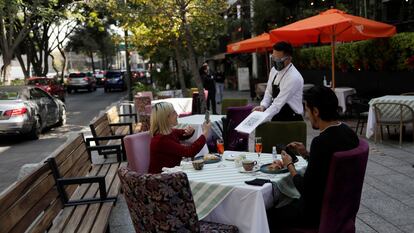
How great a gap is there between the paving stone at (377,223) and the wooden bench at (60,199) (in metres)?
2.67

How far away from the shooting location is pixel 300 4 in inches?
811

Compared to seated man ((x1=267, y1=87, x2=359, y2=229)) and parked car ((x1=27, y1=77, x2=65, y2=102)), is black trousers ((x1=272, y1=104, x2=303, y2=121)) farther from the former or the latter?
parked car ((x1=27, y1=77, x2=65, y2=102))

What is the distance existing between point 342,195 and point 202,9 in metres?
9.68

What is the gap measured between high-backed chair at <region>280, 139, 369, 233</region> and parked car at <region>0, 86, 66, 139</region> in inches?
409

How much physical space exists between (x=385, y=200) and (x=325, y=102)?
2726 mm

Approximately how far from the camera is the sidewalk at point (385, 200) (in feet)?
15.6

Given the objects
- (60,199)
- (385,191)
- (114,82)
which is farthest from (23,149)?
(114,82)

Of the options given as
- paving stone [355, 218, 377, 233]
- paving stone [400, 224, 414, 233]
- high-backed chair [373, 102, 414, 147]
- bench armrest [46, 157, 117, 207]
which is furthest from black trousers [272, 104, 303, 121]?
high-backed chair [373, 102, 414, 147]

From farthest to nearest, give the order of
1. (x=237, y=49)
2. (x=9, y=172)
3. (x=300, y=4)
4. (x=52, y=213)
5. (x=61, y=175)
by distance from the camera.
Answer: (x=300, y=4) → (x=237, y=49) → (x=9, y=172) → (x=61, y=175) → (x=52, y=213)

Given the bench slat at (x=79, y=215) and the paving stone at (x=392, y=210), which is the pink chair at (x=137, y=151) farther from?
the paving stone at (x=392, y=210)

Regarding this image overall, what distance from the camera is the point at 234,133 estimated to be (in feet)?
22.8

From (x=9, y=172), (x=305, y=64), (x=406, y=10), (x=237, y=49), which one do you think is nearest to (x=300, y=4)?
(x=305, y=64)

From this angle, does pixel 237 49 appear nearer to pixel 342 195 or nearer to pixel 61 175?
pixel 61 175

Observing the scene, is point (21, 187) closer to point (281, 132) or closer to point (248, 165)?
point (248, 165)
